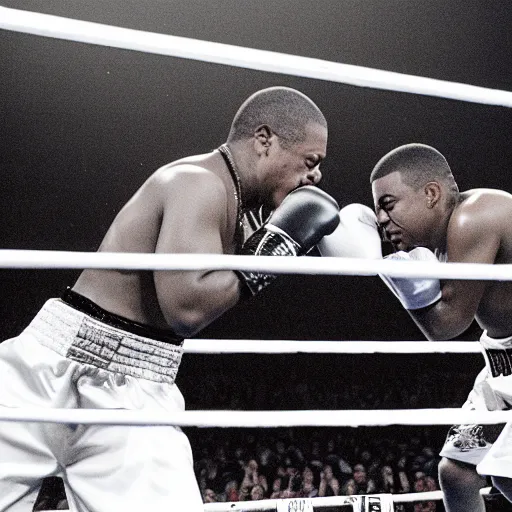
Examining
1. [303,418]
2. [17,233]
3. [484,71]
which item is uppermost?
[484,71]

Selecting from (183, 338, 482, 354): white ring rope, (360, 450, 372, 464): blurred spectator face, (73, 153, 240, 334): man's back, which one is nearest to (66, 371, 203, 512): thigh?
(73, 153, 240, 334): man's back

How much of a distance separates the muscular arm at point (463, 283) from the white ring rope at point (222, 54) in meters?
0.67

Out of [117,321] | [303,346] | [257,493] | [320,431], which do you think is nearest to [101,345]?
[117,321]

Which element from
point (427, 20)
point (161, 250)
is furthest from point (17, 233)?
point (161, 250)

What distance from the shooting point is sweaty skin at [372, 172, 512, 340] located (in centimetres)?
146

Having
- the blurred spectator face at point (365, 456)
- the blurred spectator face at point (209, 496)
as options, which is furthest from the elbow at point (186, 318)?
the blurred spectator face at point (365, 456)

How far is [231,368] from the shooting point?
566cm

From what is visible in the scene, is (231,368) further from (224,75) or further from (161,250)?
(161,250)

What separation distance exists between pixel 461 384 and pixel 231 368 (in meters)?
1.75

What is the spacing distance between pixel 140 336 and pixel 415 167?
0.86 metres

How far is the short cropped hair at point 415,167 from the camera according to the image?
1.68m

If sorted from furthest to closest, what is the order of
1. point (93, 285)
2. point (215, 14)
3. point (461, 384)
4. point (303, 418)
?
point (461, 384) < point (215, 14) < point (93, 285) < point (303, 418)

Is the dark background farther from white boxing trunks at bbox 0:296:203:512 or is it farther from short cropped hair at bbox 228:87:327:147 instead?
white boxing trunks at bbox 0:296:203:512

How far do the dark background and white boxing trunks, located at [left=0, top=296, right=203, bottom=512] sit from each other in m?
3.40
